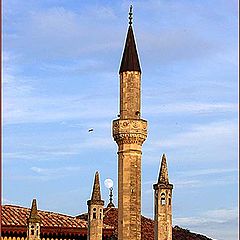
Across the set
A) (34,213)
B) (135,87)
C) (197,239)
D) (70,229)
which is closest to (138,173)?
(135,87)

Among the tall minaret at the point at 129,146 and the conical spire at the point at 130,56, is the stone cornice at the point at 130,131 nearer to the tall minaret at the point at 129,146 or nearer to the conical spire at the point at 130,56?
the tall minaret at the point at 129,146

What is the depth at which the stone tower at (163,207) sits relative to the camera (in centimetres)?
2331

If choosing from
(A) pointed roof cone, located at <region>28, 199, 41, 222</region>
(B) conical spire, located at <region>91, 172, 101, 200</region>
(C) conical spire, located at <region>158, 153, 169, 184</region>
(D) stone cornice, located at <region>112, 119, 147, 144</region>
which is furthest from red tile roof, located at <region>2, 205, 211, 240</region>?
(D) stone cornice, located at <region>112, 119, 147, 144</region>

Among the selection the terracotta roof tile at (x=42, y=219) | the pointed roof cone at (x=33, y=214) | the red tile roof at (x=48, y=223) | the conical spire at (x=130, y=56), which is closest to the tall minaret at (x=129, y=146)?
the conical spire at (x=130, y=56)

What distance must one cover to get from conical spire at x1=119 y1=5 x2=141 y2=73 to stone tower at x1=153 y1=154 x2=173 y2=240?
3174 mm

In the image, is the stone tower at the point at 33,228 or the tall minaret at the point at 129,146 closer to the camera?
the tall minaret at the point at 129,146

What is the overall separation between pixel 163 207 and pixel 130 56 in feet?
15.9

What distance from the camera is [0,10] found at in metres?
8.76

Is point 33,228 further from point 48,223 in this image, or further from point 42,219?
point 42,219

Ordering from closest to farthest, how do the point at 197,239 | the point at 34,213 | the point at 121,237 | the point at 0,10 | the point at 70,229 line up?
the point at 0,10, the point at 121,237, the point at 34,213, the point at 70,229, the point at 197,239

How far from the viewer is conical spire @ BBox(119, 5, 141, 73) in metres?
23.1

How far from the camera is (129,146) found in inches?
906

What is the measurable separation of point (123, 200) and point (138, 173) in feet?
3.15

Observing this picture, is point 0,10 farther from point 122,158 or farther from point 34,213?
point 34,213
